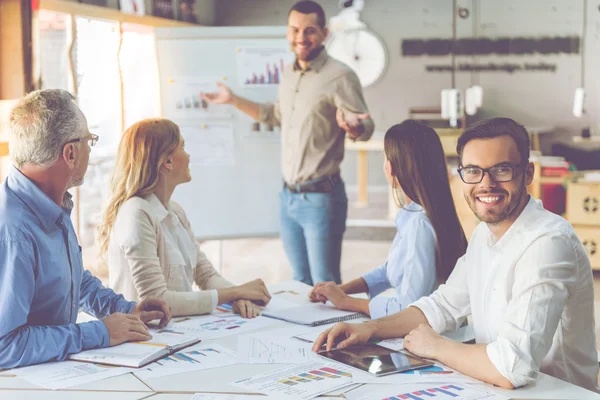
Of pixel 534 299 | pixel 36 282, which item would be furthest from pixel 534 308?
pixel 36 282

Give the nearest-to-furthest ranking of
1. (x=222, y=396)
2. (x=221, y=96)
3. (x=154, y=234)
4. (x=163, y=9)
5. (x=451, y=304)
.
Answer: (x=222, y=396)
(x=451, y=304)
(x=154, y=234)
(x=221, y=96)
(x=163, y=9)

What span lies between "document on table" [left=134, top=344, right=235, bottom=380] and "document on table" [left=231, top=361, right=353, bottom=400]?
0.13m

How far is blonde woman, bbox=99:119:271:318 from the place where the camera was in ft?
7.11

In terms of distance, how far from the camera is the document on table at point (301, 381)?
1.46m

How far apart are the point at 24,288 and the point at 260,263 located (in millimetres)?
4550

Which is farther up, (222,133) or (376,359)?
(222,133)

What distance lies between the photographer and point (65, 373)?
159cm

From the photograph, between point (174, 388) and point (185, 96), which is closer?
point (174, 388)

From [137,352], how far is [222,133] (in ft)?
8.55

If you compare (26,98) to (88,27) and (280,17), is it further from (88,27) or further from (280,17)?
(280,17)

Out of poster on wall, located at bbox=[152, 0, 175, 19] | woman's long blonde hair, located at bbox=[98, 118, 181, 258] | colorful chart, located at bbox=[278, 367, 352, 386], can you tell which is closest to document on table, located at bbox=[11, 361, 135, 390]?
colorful chart, located at bbox=[278, 367, 352, 386]

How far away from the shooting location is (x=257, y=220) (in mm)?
4344

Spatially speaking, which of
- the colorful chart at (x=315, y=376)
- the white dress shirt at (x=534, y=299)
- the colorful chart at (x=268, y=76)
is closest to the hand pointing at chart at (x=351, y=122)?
the colorful chart at (x=268, y=76)

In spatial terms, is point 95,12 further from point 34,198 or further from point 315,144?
point 34,198
